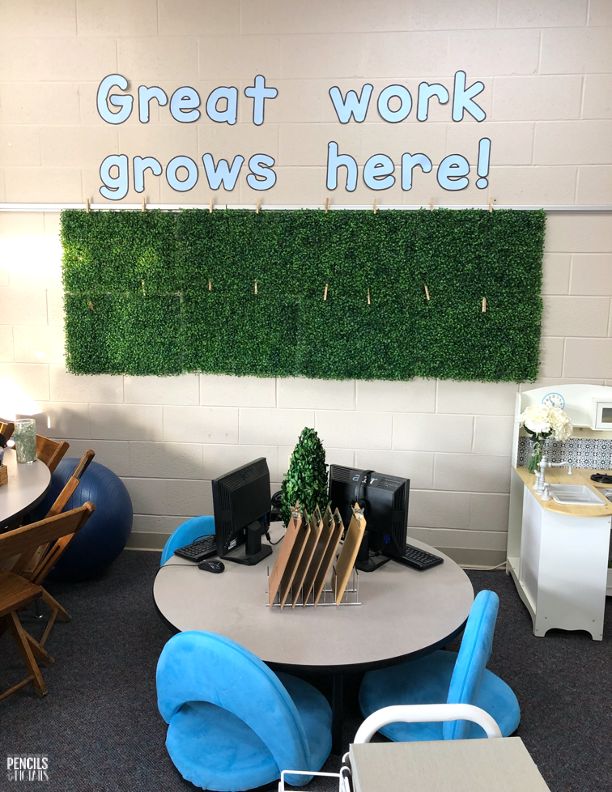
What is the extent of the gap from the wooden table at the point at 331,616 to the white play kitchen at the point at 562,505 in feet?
2.64

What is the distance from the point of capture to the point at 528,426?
11.4 ft

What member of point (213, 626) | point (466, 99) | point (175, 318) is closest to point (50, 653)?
point (213, 626)

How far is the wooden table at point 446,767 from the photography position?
0.90 metres

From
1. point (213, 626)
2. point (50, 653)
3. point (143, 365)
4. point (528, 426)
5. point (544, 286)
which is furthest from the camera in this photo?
point (143, 365)

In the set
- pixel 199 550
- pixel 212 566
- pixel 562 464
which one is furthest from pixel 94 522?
pixel 562 464

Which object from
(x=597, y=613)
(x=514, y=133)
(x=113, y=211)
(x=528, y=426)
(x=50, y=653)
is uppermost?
(x=514, y=133)

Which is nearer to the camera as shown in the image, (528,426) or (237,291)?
(528,426)

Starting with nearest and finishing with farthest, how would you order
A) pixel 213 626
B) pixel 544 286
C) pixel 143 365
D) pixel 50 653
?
pixel 213 626
pixel 50 653
pixel 544 286
pixel 143 365

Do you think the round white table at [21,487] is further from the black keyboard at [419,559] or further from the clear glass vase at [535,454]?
the clear glass vase at [535,454]

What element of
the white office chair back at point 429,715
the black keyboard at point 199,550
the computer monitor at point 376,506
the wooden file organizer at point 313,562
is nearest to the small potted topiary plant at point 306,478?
the wooden file organizer at point 313,562

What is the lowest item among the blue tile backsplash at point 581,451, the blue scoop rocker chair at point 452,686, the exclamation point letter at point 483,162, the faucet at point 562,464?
the blue scoop rocker chair at point 452,686

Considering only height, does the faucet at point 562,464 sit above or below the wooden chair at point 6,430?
below

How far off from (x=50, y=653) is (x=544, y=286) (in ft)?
10.6

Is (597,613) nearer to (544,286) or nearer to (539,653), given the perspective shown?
(539,653)
